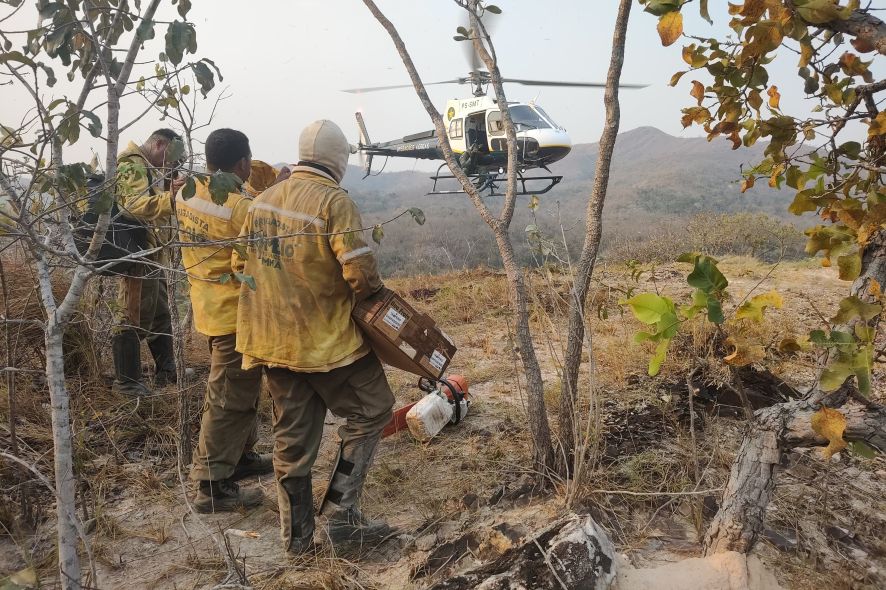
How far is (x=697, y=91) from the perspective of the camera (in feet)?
4.19

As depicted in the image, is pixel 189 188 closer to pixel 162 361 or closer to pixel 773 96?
pixel 773 96

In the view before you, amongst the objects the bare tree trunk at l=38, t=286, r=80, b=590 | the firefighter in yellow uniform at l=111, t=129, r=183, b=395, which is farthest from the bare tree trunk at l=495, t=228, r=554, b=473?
the firefighter in yellow uniform at l=111, t=129, r=183, b=395

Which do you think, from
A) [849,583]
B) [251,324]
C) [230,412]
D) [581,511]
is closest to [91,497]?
[230,412]

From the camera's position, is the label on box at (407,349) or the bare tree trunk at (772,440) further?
the label on box at (407,349)

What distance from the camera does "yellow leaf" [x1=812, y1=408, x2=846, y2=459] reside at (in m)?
1.08

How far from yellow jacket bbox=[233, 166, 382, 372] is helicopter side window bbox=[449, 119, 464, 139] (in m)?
10.8

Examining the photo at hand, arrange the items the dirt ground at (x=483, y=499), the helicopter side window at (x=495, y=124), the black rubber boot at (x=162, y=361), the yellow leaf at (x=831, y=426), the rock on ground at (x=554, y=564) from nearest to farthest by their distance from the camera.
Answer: the yellow leaf at (x=831, y=426)
the rock on ground at (x=554, y=564)
the dirt ground at (x=483, y=499)
the black rubber boot at (x=162, y=361)
the helicopter side window at (x=495, y=124)

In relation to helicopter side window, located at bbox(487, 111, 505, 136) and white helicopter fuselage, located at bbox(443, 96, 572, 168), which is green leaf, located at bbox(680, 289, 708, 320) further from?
helicopter side window, located at bbox(487, 111, 505, 136)

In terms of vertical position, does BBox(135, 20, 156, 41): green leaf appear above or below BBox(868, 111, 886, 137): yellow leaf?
above

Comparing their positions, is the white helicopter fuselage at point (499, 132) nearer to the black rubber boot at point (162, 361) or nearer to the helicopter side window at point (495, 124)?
the helicopter side window at point (495, 124)

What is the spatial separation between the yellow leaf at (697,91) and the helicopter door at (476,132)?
36.0 ft

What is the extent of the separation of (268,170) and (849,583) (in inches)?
131

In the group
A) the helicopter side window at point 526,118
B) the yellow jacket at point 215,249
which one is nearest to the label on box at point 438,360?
the yellow jacket at point 215,249

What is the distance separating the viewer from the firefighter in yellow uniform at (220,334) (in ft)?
8.25
